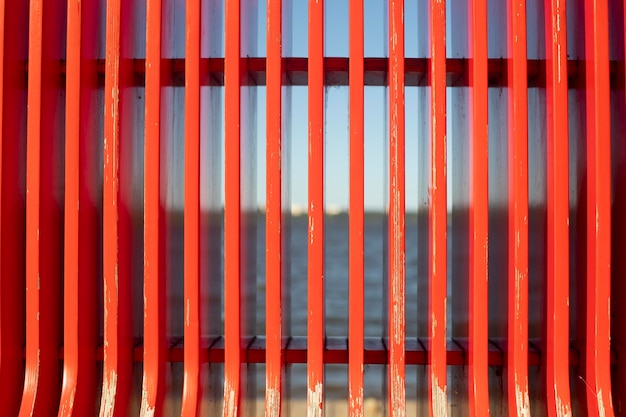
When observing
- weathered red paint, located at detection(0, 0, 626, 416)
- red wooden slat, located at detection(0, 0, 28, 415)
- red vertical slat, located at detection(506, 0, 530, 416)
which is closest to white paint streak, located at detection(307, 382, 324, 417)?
weathered red paint, located at detection(0, 0, 626, 416)

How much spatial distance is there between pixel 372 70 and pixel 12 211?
2.84ft

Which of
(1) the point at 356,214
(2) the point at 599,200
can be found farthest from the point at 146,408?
(2) the point at 599,200

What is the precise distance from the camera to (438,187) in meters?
1.53

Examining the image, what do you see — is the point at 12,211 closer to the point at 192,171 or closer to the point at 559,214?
the point at 192,171

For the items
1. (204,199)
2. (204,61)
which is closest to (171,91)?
(204,61)

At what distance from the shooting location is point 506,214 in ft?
5.68

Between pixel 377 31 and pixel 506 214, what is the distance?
574 mm

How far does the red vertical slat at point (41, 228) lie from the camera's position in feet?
5.19

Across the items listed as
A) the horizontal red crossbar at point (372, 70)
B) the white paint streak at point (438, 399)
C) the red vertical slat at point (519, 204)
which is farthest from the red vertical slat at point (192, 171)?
the red vertical slat at point (519, 204)

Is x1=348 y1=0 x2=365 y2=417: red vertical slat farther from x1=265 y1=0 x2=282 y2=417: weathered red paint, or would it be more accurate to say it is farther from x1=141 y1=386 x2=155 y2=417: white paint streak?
x1=141 y1=386 x2=155 y2=417: white paint streak

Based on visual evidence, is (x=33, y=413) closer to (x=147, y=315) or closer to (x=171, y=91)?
(x=147, y=315)

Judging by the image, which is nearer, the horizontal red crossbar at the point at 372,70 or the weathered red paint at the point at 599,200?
the weathered red paint at the point at 599,200

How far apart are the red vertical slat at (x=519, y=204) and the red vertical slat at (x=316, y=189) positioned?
0.39 metres

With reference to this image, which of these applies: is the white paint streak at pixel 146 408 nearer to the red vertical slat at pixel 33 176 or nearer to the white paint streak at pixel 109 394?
the white paint streak at pixel 109 394
